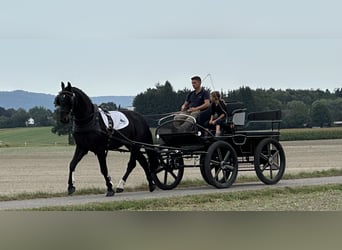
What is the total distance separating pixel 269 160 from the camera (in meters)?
16.7

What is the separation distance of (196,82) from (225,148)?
1.69 meters

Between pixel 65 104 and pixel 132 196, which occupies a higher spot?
pixel 65 104

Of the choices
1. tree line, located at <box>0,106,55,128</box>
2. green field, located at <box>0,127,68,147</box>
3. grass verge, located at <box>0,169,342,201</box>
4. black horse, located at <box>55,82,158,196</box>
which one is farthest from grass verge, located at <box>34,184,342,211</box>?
tree line, located at <box>0,106,55,128</box>

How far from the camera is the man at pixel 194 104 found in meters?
15.3

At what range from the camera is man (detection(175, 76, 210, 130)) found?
603 inches

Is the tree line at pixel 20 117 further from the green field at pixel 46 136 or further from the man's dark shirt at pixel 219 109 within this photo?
the man's dark shirt at pixel 219 109

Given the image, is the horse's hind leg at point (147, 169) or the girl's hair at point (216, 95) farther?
the girl's hair at point (216, 95)

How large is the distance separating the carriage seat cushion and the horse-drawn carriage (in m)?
0.02

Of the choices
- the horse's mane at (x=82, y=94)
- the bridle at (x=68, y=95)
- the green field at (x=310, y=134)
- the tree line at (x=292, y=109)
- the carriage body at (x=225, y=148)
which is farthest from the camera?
the green field at (x=310, y=134)

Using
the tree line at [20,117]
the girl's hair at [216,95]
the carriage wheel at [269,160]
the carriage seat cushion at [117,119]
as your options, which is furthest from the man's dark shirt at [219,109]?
the tree line at [20,117]

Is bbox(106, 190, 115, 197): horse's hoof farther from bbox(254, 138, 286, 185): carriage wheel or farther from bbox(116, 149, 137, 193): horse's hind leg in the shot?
bbox(254, 138, 286, 185): carriage wheel

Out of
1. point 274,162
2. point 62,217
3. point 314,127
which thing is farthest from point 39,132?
point 62,217

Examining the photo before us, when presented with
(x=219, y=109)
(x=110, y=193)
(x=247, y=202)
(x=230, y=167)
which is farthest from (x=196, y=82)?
(x=247, y=202)

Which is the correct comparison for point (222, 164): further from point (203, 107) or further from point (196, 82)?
point (196, 82)
